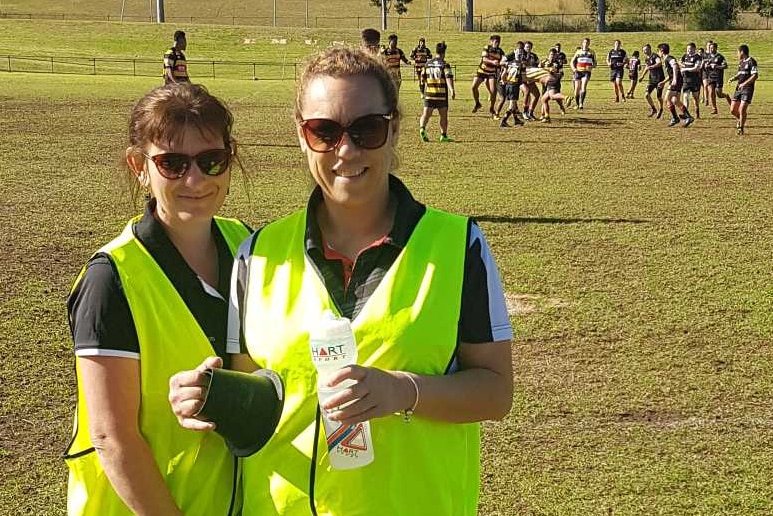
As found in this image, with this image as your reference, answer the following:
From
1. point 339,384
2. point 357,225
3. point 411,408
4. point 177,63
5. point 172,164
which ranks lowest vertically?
point 411,408

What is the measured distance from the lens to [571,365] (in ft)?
22.3

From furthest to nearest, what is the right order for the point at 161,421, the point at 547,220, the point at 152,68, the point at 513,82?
the point at 152,68 < the point at 513,82 < the point at 547,220 < the point at 161,421

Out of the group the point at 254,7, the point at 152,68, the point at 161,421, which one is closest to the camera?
the point at 161,421

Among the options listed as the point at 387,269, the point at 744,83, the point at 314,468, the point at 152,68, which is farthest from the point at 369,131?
the point at 152,68

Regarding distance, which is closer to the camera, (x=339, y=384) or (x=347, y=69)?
(x=339, y=384)

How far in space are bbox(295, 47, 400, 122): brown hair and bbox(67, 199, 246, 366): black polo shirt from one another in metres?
0.46

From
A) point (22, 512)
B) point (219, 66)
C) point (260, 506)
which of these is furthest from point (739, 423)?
point (219, 66)

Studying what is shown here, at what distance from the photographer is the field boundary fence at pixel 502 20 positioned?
77.2 meters

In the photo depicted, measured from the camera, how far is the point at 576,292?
28.1 ft

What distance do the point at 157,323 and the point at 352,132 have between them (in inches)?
24.5

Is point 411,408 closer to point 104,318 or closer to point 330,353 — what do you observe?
point 330,353

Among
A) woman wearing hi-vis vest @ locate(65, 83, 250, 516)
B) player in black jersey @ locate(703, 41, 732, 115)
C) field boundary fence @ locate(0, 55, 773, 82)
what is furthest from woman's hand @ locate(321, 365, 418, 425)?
field boundary fence @ locate(0, 55, 773, 82)

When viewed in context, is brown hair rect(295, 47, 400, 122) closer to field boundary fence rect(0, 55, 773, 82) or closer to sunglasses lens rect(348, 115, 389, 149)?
sunglasses lens rect(348, 115, 389, 149)

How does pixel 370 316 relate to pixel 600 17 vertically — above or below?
below
